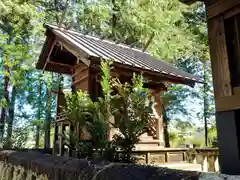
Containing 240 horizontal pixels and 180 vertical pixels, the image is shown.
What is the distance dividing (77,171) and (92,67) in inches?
192

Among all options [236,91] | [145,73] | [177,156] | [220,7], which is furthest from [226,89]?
→ [145,73]

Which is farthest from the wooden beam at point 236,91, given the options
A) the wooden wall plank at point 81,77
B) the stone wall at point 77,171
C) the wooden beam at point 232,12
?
the wooden wall plank at point 81,77

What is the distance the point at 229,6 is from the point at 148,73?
16.1 ft

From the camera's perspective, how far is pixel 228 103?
10.4 feet

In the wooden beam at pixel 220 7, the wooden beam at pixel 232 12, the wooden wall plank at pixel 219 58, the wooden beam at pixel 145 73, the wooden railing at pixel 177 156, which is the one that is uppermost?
the wooden beam at pixel 145 73

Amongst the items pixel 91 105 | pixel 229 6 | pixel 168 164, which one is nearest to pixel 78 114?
pixel 91 105

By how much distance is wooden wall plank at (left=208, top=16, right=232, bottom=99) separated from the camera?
10.7 ft

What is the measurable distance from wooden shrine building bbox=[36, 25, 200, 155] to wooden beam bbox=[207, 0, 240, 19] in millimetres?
3624

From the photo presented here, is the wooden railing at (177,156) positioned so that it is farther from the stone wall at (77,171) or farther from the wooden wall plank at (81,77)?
the wooden wall plank at (81,77)

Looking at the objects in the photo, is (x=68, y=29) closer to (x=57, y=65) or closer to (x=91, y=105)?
(x=57, y=65)

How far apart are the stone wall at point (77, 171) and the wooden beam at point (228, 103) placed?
1.28m

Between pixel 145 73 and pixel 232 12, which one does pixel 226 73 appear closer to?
pixel 232 12

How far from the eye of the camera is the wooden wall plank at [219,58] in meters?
3.26

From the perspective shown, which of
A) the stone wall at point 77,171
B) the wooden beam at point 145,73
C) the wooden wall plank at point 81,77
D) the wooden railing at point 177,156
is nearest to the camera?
the stone wall at point 77,171
